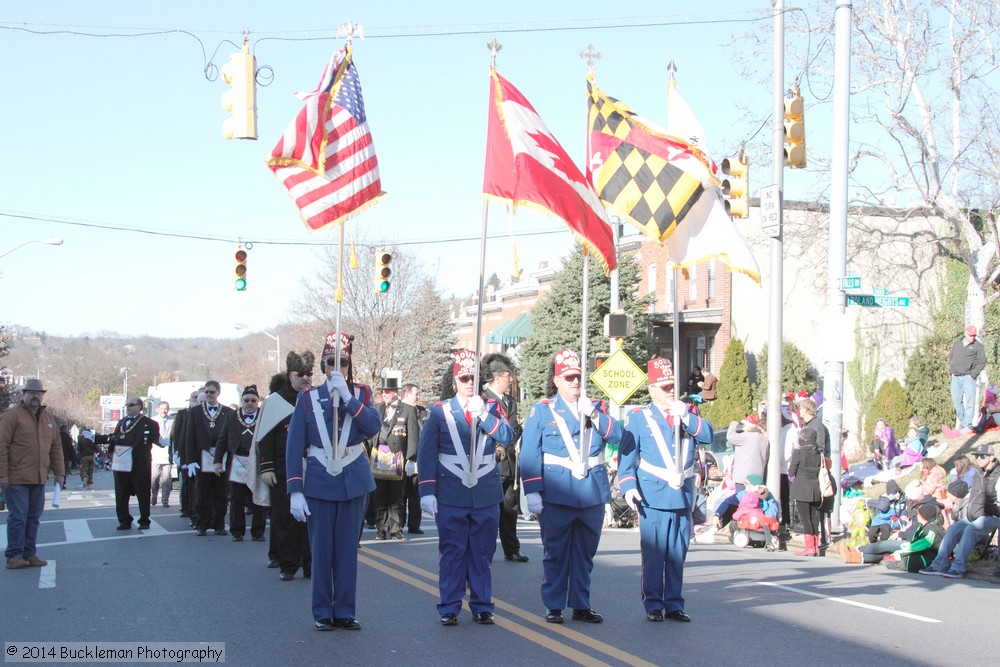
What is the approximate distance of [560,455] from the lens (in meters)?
8.59

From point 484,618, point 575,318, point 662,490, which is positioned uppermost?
point 575,318

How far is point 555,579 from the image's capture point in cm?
850

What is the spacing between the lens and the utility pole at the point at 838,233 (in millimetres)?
15539

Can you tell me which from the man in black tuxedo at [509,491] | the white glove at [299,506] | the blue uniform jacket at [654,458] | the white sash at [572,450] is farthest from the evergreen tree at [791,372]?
the white glove at [299,506]

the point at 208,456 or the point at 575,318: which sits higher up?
the point at 575,318

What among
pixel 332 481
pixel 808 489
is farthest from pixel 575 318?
pixel 332 481

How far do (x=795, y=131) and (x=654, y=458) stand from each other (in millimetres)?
8916

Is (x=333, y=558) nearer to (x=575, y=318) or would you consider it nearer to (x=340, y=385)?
(x=340, y=385)

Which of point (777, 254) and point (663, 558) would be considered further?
point (777, 254)

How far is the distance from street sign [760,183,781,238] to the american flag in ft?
27.2

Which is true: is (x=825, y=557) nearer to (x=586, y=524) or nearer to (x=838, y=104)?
(x=838, y=104)

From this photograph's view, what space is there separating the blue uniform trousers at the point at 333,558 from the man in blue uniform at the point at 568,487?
1403 mm

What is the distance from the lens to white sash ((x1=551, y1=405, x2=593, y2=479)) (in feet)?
27.9

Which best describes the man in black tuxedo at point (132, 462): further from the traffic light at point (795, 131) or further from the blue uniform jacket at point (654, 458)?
the traffic light at point (795, 131)
